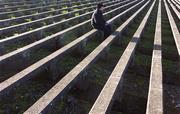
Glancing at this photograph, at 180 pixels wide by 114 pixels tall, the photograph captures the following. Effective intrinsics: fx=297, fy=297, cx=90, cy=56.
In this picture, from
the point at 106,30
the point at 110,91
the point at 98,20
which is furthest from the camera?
the point at 98,20

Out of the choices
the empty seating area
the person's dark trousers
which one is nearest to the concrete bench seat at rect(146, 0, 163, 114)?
the empty seating area

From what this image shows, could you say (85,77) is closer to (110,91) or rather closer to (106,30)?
(110,91)

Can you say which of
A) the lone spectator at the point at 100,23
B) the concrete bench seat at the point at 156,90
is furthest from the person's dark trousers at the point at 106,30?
the concrete bench seat at the point at 156,90

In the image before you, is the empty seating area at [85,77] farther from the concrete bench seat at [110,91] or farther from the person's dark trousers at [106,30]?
the person's dark trousers at [106,30]

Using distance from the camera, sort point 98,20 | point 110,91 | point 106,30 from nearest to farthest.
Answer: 1. point 110,91
2. point 106,30
3. point 98,20

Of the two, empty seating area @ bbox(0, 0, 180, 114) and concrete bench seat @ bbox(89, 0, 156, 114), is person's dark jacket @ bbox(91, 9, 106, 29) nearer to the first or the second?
empty seating area @ bbox(0, 0, 180, 114)

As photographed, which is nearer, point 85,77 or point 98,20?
point 85,77

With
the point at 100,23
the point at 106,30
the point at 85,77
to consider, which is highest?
the point at 100,23

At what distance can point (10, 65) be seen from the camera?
238 inches

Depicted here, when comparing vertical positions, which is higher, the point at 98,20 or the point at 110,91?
the point at 98,20

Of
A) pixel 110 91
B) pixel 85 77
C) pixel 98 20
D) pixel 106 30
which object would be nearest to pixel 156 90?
pixel 110 91

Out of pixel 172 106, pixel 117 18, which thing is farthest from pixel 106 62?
pixel 117 18

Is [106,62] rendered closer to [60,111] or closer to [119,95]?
[119,95]

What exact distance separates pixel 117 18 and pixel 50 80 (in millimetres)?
5934
